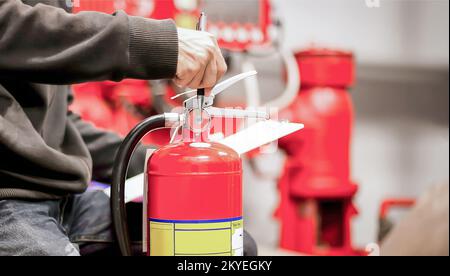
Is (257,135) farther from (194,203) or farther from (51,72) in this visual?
(51,72)

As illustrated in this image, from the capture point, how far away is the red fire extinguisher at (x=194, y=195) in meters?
0.76

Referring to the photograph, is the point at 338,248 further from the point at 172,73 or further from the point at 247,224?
the point at 172,73

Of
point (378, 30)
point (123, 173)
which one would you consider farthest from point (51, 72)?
point (378, 30)

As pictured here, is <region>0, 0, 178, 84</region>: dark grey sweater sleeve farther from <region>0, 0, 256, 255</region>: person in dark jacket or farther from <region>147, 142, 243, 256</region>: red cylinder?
<region>147, 142, 243, 256</region>: red cylinder

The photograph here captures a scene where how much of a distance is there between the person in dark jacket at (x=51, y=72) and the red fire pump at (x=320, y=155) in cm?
103

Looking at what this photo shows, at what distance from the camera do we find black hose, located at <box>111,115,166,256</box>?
84cm

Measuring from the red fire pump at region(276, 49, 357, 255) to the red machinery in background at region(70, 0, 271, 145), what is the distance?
197mm

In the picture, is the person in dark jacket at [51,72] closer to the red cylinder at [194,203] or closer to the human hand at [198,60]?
the human hand at [198,60]

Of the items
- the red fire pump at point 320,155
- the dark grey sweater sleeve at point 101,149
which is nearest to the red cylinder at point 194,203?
the dark grey sweater sleeve at point 101,149

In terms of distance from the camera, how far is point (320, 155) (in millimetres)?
1847

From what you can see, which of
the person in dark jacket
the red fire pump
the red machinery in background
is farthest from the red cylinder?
the red fire pump

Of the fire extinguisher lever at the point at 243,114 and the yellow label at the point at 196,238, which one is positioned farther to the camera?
the fire extinguisher lever at the point at 243,114

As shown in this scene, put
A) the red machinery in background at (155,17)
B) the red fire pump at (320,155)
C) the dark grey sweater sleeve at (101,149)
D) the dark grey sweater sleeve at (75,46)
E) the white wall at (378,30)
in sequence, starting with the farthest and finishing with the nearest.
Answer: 1. the white wall at (378,30)
2. the red fire pump at (320,155)
3. the red machinery in background at (155,17)
4. the dark grey sweater sleeve at (101,149)
5. the dark grey sweater sleeve at (75,46)

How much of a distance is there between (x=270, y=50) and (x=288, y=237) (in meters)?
0.59
